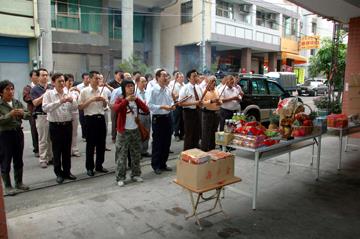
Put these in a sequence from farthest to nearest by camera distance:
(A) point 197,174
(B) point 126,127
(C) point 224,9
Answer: (C) point 224,9 < (B) point 126,127 < (A) point 197,174

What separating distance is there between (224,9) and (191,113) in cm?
1872

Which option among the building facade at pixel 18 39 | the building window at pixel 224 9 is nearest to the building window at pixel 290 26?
the building window at pixel 224 9

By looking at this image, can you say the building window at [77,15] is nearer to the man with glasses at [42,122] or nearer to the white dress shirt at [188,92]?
the man with glasses at [42,122]

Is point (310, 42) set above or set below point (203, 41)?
above

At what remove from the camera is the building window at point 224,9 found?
22339 millimetres

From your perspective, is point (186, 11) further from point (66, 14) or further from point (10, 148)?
point (10, 148)

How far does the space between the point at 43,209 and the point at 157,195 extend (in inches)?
58.8

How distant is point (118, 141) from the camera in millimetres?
4859

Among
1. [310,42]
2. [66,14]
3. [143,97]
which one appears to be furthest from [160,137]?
[310,42]

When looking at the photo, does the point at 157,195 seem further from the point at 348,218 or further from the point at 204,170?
the point at 348,218

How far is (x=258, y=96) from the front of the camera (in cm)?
938

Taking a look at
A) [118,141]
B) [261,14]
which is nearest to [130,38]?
[261,14]

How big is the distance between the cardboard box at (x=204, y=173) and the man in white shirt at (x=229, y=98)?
3.30 m

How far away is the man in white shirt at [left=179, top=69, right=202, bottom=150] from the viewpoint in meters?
6.05
